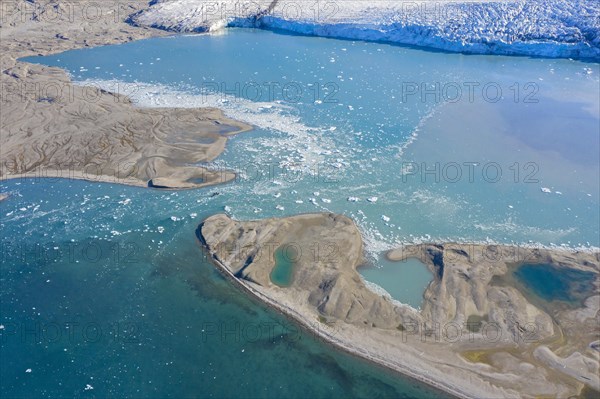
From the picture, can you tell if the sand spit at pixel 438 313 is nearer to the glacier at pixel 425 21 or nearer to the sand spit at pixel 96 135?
the sand spit at pixel 96 135

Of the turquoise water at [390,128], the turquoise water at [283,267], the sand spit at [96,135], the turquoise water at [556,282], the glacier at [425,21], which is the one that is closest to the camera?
the turquoise water at [556,282]

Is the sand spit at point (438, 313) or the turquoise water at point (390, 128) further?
the turquoise water at point (390, 128)

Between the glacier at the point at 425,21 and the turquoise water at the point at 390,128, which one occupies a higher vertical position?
the glacier at the point at 425,21

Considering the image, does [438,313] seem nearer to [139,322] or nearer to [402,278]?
[402,278]

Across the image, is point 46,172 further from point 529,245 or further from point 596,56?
point 596,56

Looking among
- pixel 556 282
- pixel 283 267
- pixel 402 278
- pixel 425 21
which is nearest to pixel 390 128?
pixel 402 278

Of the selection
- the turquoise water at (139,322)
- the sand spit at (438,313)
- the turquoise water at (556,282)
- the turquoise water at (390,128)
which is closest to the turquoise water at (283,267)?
the sand spit at (438,313)

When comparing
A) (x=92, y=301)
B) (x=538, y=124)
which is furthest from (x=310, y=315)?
(x=538, y=124)
